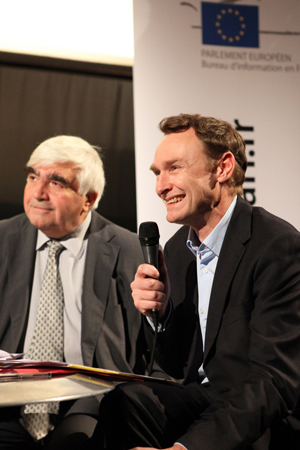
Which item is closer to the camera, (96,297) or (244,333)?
(244,333)

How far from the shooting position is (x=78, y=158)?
305 cm

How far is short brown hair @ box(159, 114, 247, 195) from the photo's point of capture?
229 centimetres

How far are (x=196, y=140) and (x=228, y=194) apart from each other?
0.28 m

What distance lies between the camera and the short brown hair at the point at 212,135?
2289 mm

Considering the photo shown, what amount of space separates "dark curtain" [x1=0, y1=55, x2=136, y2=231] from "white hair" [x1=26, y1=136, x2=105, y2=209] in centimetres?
4

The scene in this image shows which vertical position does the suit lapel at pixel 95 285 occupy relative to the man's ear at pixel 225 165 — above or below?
below

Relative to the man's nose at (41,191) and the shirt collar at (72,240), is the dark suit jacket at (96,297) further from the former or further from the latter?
the man's nose at (41,191)

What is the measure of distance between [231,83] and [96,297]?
5.30 feet

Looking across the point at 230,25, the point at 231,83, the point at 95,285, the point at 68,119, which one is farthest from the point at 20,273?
the point at 230,25

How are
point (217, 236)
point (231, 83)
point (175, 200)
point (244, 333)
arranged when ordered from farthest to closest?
point (231, 83)
point (175, 200)
point (217, 236)
point (244, 333)

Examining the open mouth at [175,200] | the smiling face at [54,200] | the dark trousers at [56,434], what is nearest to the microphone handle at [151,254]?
the open mouth at [175,200]

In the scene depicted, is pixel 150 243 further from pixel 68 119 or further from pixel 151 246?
pixel 68 119

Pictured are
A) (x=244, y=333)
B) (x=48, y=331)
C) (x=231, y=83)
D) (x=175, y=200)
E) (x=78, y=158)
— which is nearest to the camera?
(x=244, y=333)

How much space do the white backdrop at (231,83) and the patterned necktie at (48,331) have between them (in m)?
0.61
